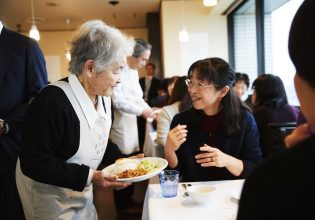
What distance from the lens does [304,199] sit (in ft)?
1.56

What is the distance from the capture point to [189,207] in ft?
3.72

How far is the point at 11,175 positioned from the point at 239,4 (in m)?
4.47

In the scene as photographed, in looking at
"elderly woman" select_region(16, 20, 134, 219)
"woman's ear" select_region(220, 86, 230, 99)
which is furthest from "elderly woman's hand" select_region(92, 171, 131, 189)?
"woman's ear" select_region(220, 86, 230, 99)

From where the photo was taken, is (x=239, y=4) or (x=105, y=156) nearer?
(x=105, y=156)

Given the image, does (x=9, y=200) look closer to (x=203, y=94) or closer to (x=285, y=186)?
(x=203, y=94)

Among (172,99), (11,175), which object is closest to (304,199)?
(11,175)

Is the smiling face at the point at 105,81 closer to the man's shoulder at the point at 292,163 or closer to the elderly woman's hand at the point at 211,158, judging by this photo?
the elderly woman's hand at the point at 211,158

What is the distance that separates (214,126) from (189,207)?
0.60 m

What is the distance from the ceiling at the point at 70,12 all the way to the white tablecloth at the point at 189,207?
490cm

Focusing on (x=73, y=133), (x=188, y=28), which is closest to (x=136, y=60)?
(x=73, y=133)

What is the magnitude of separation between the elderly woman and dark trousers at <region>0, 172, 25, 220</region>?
47 mm

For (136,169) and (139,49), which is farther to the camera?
(139,49)

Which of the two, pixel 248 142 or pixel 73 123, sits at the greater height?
pixel 73 123

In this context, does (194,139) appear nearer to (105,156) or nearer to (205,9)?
(105,156)
